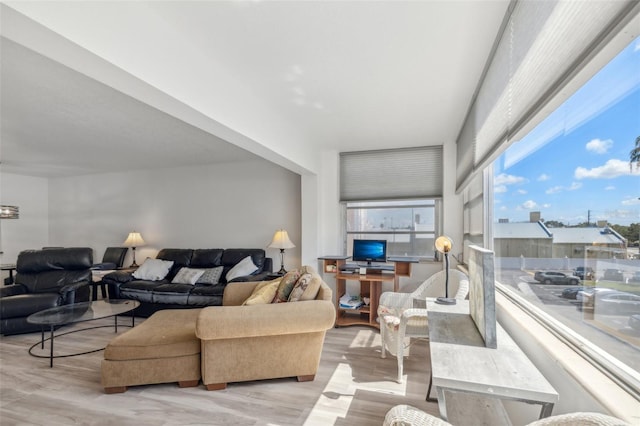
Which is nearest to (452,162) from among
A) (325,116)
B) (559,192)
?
(325,116)

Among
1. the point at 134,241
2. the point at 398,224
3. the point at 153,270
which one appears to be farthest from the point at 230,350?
the point at 134,241

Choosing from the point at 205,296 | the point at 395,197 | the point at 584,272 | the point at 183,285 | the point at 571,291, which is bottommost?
the point at 205,296

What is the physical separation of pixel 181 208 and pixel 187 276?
1584mm

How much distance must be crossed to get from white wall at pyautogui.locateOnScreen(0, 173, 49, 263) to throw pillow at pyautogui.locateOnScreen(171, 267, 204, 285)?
4130 mm

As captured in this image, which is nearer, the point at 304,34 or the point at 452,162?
the point at 304,34

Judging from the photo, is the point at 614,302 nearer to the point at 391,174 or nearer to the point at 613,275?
the point at 613,275

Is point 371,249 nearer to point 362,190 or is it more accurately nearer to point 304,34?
point 362,190

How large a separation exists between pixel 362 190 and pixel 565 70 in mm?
3322

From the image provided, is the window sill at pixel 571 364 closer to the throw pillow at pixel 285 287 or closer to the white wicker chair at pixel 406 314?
the white wicker chair at pixel 406 314

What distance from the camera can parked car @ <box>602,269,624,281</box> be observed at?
0.92 m

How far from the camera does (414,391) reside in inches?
88.4

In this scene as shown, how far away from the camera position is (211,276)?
4363mm

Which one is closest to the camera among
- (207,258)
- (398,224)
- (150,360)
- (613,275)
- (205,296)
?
(613,275)

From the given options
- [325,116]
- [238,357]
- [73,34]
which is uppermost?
[325,116]
